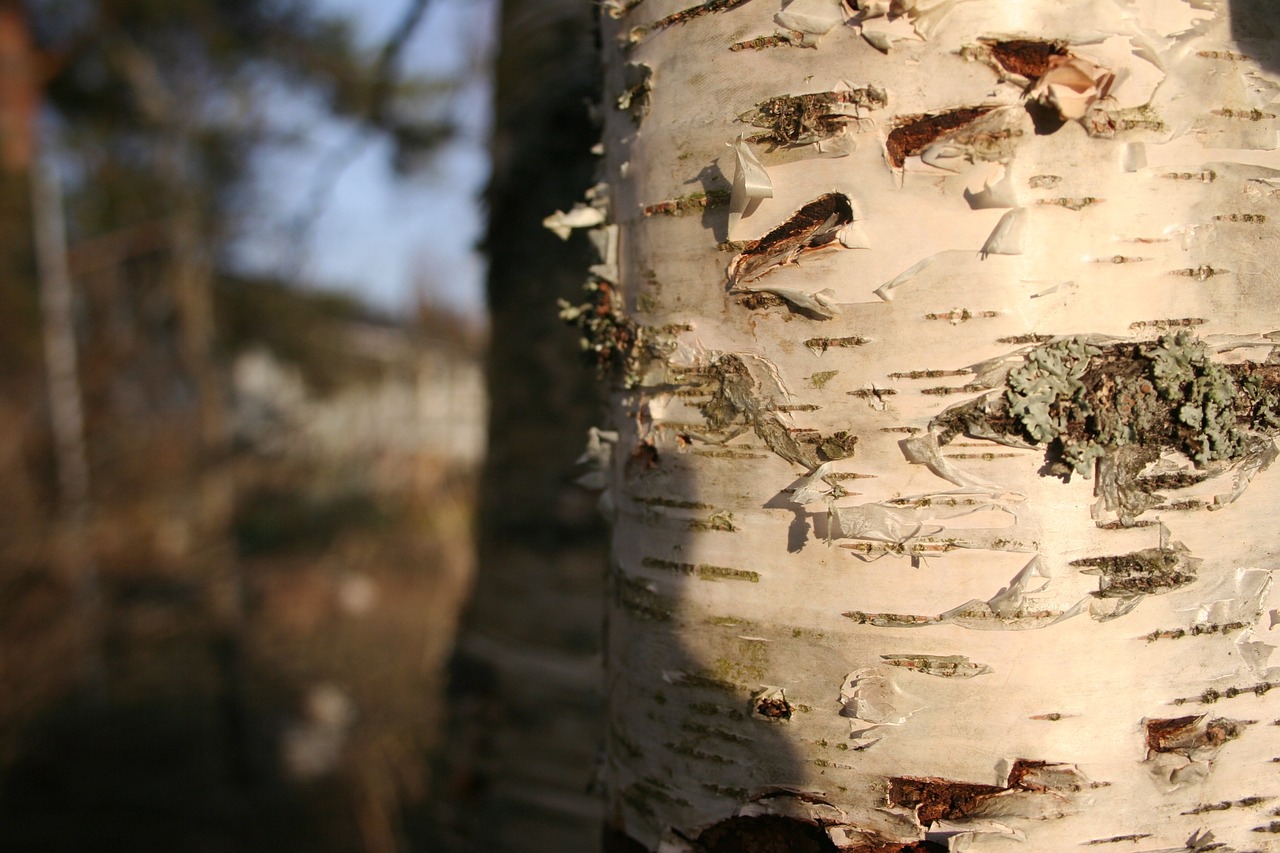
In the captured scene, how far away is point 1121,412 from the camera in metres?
0.78

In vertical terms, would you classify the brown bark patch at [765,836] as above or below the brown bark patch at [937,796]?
below

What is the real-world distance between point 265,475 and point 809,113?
10.2 metres

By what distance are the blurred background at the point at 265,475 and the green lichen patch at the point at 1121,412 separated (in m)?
0.80

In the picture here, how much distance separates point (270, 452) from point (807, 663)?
1009cm

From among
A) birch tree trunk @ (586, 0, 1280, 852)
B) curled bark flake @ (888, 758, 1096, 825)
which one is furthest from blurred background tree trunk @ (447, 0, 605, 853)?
curled bark flake @ (888, 758, 1096, 825)

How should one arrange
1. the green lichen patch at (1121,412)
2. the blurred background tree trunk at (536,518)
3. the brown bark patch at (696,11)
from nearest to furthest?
1. the green lichen patch at (1121,412)
2. the brown bark patch at (696,11)
3. the blurred background tree trunk at (536,518)

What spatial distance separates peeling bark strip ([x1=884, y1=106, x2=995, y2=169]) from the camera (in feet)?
2.53

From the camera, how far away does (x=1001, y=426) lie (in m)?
0.77

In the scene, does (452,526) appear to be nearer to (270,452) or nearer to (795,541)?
(270,452)

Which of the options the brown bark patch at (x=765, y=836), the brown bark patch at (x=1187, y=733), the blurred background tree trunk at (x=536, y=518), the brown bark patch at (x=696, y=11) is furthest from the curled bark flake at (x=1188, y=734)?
the blurred background tree trunk at (x=536, y=518)

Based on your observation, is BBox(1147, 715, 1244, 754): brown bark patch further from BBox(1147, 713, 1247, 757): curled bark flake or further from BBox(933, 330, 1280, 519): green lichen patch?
BBox(933, 330, 1280, 519): green lichen patch

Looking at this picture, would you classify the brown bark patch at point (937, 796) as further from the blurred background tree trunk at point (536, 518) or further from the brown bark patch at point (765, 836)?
the blurred background tree trunk at point (536, 518)

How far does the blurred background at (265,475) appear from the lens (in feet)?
7.98

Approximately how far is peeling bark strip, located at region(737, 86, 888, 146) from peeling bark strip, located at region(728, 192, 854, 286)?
65mm
